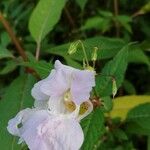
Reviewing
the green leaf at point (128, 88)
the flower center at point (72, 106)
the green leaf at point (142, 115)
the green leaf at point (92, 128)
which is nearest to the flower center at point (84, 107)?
the flower center at point (72, 106)

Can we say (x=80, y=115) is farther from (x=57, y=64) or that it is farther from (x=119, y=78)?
(x=119, y=78)

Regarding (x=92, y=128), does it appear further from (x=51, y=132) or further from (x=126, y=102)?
(x=126, y=102)

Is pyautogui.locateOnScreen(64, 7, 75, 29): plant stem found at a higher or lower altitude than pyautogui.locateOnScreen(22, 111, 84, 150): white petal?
lower

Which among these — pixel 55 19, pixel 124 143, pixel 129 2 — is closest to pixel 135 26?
pixel 129 2

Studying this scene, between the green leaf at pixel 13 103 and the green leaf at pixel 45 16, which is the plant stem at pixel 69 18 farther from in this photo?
the green leaf at pixel 13 103

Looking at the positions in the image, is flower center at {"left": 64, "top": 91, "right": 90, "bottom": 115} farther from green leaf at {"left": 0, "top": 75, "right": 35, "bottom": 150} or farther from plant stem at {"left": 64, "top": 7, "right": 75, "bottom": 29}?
plant stem at {"left": 64, "top": 7, "right": 75, "bottom": 29}

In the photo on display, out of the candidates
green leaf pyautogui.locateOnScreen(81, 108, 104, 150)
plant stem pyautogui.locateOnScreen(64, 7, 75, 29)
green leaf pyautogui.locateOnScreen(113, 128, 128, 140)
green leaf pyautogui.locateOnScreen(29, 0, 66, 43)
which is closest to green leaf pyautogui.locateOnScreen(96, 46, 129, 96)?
green leaf pyautogui.locateOnScreen(81, 108, 104, 150)

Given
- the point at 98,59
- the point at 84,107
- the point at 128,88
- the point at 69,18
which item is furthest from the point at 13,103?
the point at 69,18
